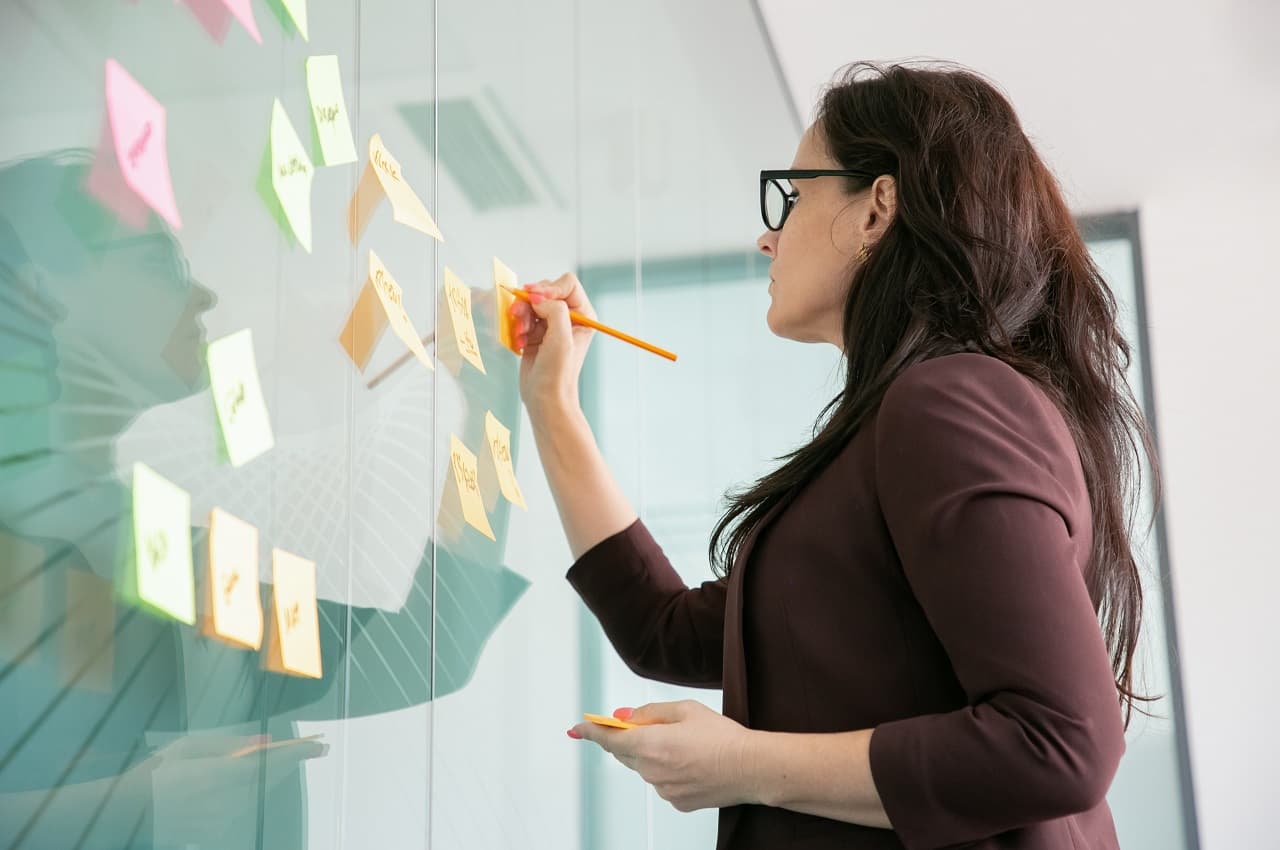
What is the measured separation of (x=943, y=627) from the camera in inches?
26.4

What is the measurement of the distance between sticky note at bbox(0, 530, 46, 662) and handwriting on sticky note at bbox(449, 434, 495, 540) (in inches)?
18.3

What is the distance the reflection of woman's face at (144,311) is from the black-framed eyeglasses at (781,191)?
1.69ft

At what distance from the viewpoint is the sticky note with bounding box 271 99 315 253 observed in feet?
2.17

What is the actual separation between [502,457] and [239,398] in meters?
0.44

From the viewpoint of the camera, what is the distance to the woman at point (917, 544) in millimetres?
651

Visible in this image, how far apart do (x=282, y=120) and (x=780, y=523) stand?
0.39 meters

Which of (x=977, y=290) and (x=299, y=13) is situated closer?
(x=299, y=13)

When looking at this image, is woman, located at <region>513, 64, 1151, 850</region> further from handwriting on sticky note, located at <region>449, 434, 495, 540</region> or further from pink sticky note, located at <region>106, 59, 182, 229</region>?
pink sticky note, located at <region>106, 59, 182, 229</region>

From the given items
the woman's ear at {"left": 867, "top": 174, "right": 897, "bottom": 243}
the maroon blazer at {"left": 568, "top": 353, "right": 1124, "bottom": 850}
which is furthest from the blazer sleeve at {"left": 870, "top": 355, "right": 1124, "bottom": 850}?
the woman's ear at {"left": 867, "top": 174, "right": 897, "bottom": 243}

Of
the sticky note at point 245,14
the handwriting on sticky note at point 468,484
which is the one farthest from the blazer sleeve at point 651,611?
the sticky note at point 245,14

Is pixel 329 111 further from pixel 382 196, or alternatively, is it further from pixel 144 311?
pixel 144 311

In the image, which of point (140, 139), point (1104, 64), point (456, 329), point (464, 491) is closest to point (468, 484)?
point (464, 491)

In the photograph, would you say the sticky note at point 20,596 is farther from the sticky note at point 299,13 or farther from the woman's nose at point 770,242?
the woman's nose at point 770,242

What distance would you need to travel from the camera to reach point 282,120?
670mm
